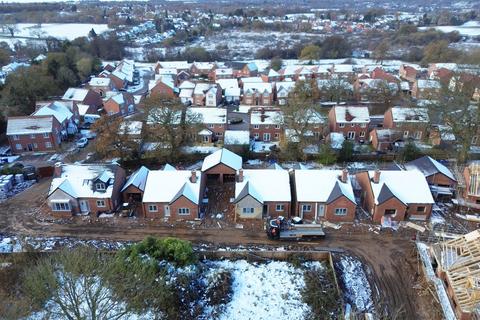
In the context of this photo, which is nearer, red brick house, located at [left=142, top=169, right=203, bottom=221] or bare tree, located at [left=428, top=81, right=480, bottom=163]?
red brick house, located at [left=142, top=169, right=203, bottom=221]

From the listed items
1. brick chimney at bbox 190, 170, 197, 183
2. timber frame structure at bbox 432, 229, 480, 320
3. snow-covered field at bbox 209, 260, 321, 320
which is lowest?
snow-covered field at bbox 209, 260, 321, 320

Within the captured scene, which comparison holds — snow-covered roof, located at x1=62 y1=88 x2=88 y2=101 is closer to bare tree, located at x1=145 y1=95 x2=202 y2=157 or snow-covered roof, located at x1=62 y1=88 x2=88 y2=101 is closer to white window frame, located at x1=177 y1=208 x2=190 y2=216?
bare tree, located at x1=145 y1=95 x2=202 y2=157

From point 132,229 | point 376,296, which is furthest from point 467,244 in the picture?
point 132,229

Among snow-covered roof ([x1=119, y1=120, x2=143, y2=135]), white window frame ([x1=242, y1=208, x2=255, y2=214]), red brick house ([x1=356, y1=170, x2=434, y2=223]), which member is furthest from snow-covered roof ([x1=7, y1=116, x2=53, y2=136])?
red brick house ([x1=356, y1=170, x2=434, y2=223])

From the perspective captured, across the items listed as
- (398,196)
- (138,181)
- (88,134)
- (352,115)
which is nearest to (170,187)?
(138,181)

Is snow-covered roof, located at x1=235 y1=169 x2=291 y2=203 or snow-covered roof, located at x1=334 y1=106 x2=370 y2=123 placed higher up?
snow-covered roof, located at x1=334 y1=106 x2=370 y2=123

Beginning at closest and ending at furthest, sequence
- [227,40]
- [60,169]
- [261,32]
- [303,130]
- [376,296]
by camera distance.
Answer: [376,296] < [60,169] < [303,130] < [227,40] < [261,32]

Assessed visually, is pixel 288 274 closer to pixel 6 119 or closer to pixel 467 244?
pixel 467 244
